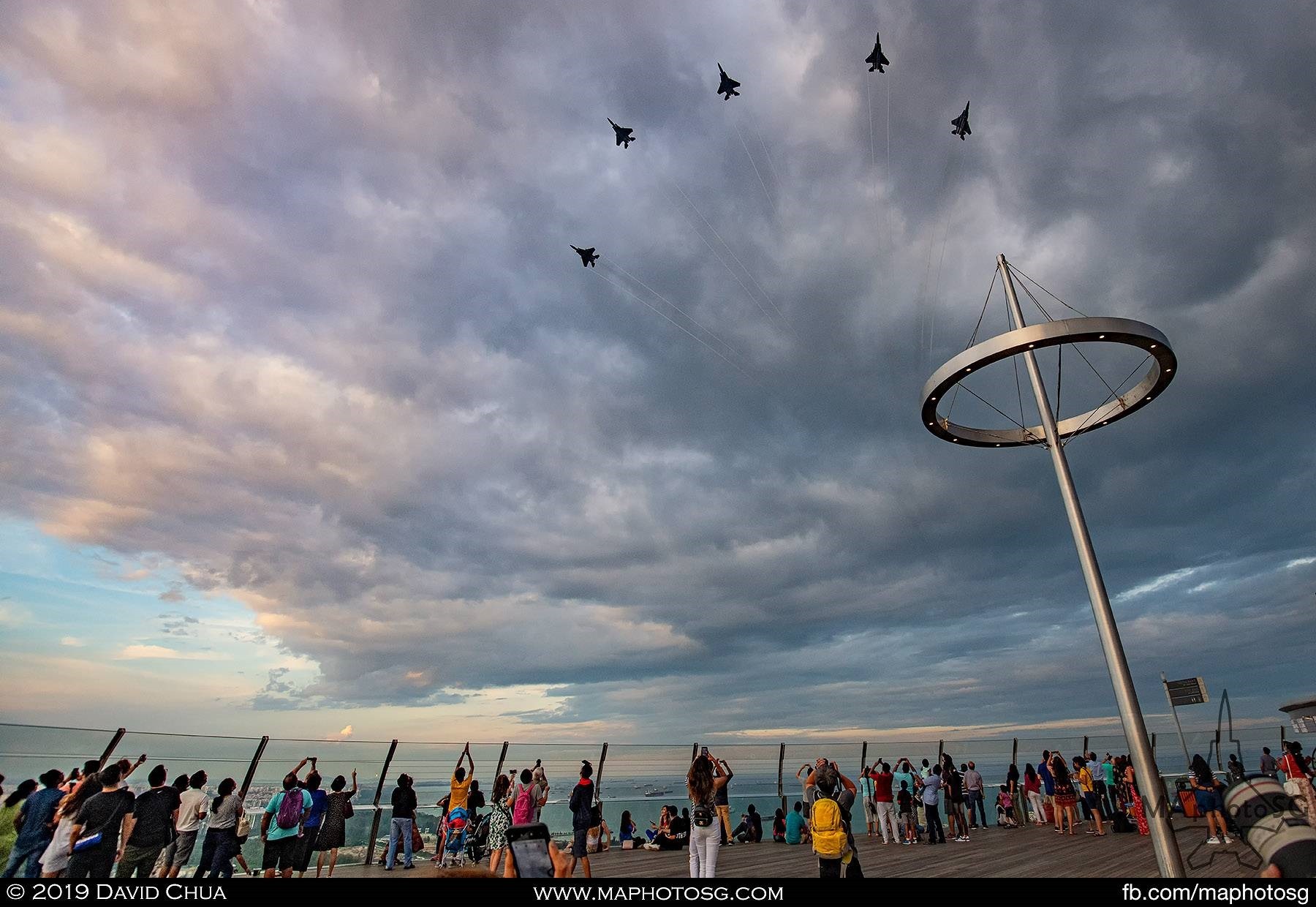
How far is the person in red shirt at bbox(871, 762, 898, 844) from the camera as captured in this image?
63.0ft

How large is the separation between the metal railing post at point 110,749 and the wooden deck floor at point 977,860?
5581 millimetres

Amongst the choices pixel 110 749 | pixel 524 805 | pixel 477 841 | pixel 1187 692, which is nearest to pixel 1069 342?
pixel 1187 692

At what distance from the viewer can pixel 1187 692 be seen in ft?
54.3

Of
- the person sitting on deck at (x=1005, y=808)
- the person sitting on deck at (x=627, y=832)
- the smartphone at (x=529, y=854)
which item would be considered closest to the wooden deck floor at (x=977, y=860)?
the person sitting on deck at (x=627, y=832)

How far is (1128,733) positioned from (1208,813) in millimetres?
5746

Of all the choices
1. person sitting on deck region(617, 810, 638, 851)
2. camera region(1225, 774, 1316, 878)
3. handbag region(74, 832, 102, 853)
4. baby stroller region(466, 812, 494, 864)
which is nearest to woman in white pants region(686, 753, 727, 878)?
camera region(1225, 774, 1316, 878)

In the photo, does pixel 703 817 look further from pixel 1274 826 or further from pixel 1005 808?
pixel 1005 808

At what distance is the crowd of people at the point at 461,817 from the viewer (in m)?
9.77

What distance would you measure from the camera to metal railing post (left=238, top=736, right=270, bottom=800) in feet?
56.5

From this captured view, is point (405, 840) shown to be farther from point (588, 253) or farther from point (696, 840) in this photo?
point (588, 253)

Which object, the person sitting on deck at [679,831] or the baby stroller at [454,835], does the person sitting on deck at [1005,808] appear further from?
the baby stroller at [454,835]

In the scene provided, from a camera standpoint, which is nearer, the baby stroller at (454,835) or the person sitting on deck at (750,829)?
the baby stroller at (454,835)

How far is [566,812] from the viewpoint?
21266 mm
